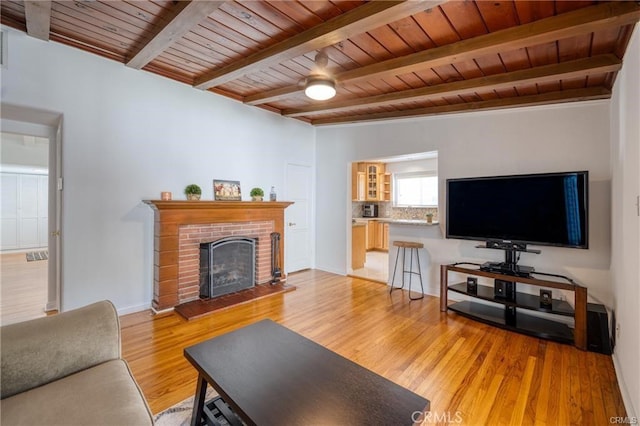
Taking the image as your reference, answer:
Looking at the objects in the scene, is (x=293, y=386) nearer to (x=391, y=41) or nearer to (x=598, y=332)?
(x=391, y=41)

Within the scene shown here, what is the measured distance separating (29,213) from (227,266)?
731 cm

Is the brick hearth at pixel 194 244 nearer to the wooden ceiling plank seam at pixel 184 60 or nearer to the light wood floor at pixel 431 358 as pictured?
the light wood floor at pixel 431 358

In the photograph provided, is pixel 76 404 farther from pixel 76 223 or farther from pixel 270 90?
pixel 270 90

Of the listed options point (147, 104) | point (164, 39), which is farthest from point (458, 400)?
point (147, 104)

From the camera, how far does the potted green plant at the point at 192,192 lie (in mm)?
3729

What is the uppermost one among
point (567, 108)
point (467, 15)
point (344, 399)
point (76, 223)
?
point (467, 15)

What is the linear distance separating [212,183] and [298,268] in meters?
2.26

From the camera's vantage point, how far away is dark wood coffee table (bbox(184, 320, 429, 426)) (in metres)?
1.20

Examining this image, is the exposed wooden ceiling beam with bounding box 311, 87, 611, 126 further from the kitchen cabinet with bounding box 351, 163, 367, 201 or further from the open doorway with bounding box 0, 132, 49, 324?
the open doorway with bounding box 0, 132, 49, 324

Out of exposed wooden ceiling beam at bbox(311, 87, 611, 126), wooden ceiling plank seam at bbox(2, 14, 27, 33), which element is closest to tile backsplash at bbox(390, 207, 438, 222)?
exposed wooden ceiling beam at bbox(311, 87, 611, 126)

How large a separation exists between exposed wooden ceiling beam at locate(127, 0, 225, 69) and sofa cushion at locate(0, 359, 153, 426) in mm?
2301

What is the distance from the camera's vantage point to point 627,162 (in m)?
2.10

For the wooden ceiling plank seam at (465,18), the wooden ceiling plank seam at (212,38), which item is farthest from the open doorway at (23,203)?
the wooden ceiling plank seam at (465,18)

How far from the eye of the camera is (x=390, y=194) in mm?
8031
